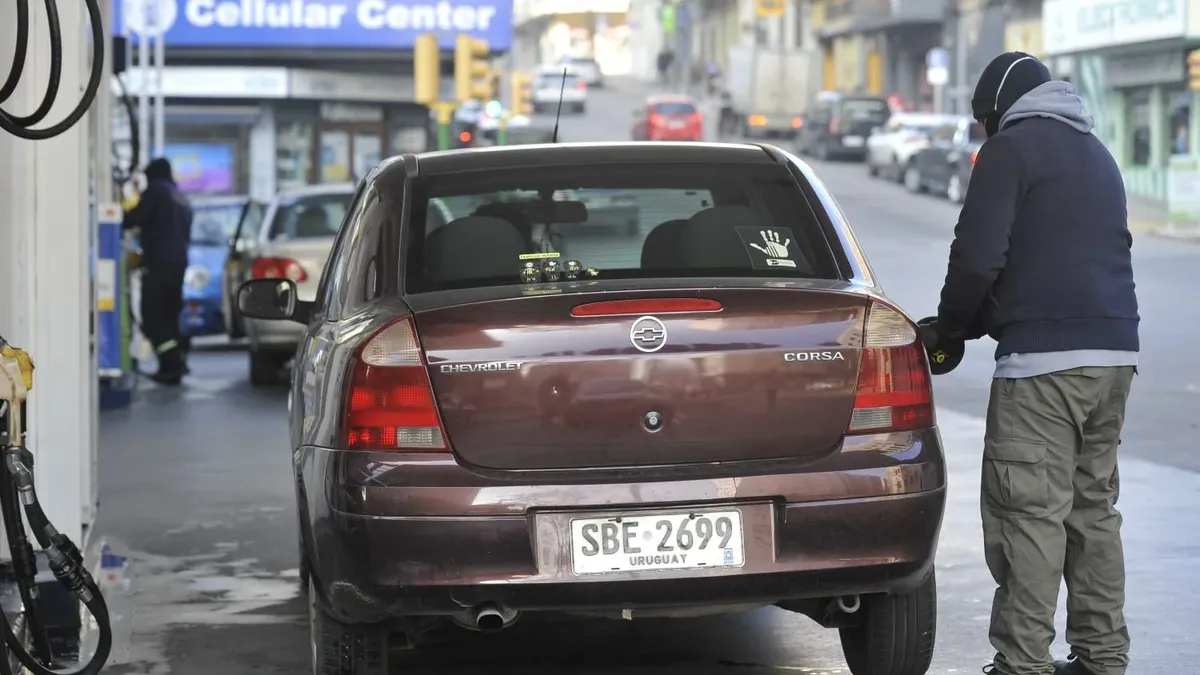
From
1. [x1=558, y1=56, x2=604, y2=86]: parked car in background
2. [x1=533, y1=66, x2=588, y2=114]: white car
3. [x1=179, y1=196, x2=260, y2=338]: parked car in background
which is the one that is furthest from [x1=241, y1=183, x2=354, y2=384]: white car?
[x1=558, y1=56, x2=604, y2=86]: parked car in background

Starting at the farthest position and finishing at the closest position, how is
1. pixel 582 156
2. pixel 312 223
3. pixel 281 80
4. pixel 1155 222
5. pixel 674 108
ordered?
pixel 674 108, pixel 281 80, pixel 1155 222, pixel 312 223, pixel 582 156

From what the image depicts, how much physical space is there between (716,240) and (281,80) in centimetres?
3647

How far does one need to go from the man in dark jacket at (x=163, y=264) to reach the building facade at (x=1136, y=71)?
28607mm

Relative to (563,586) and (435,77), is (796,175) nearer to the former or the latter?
(563,586)

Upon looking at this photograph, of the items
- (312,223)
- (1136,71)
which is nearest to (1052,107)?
(312,223)

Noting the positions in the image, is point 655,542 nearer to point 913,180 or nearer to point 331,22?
point 331,22

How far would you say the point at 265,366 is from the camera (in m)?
16.7

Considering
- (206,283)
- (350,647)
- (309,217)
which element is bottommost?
(350,647)

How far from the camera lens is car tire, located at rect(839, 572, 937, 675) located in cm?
562

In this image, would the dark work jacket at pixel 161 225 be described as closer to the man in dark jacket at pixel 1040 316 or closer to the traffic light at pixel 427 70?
the traffic light at pixel 427 70

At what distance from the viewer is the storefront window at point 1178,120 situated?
144 ft

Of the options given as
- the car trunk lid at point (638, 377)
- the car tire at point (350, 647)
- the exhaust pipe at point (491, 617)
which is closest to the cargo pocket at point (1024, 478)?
the car trunk lid at point (638, 377)

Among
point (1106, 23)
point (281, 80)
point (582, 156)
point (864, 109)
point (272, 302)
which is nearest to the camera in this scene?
point (582, 156)

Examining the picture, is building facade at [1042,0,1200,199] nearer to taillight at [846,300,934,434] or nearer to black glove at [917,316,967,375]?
black glove at [917,316,967,375]
